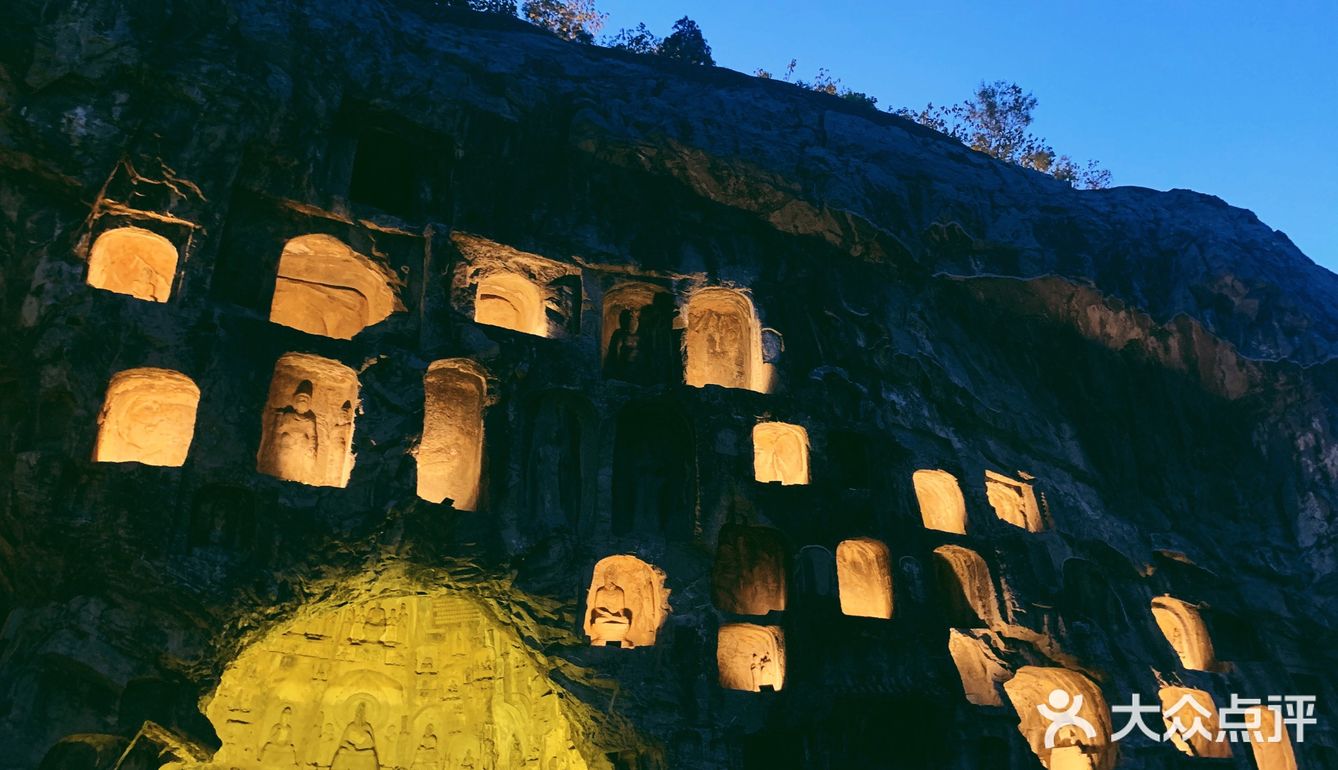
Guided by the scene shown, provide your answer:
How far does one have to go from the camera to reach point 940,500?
2497 centimetres

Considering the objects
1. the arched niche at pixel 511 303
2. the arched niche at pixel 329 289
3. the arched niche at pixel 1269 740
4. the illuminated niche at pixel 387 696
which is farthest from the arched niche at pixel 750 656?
the arched niche at pixel 1269 740

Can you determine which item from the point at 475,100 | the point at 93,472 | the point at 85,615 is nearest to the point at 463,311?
the point at 475,100

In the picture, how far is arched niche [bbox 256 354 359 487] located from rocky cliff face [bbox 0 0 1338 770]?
0.31 feet

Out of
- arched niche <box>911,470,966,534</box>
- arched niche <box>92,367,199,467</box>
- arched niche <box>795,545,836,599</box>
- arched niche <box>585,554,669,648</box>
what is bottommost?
arched niche <box>585,554,669,648</box>

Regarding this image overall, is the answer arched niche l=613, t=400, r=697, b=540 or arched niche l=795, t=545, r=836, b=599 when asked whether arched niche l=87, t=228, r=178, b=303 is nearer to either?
arched niche l=613, t=400, r=697, b=540

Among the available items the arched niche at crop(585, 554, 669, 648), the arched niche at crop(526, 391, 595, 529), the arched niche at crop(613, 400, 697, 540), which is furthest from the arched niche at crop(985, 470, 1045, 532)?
the arched niche at crop(526, 391, 595, 529)

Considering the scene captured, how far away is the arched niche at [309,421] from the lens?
741 inches

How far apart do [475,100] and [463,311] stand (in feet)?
19.6

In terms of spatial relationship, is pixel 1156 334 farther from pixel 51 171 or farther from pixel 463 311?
pixel 51 171

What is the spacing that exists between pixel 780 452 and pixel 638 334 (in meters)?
4.51

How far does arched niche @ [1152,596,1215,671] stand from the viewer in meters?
26.2

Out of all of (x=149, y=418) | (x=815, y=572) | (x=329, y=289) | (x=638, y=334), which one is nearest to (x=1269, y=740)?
(x=815, y=572)

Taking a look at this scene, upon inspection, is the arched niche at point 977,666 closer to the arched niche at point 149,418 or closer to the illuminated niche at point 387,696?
the illuminated niche at point 387,696

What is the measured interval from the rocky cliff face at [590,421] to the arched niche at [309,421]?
0.09 meters
